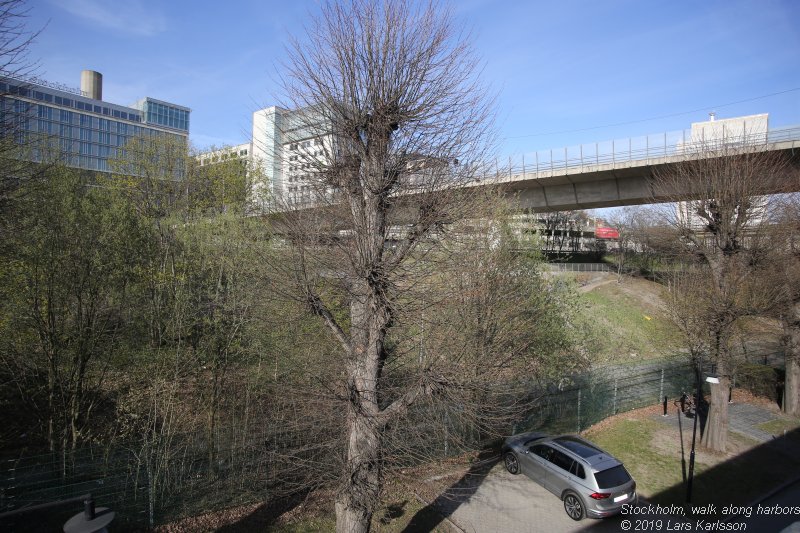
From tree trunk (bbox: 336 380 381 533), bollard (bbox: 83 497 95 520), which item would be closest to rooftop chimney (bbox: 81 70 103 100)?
tree trunk (bbox: 336 380 381 533)

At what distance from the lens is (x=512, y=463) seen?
12109 millimetres

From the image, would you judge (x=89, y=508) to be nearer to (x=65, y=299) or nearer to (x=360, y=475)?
(x=360, y=475)

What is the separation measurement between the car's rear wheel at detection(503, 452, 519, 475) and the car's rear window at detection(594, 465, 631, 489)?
2487 millimetres

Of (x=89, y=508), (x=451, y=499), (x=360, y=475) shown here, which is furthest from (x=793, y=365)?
(x=89, y=508)

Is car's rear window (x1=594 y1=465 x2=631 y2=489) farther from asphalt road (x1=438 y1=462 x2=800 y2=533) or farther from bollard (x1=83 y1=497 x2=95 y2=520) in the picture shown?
Result: bollard (x1=83 y1=497 x2=95 y2=520)

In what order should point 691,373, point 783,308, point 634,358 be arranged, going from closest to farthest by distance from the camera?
point 783,308
point 691,373
point 634,358

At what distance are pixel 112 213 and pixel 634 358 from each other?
970 inches

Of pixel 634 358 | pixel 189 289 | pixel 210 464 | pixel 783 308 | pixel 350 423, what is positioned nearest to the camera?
pixel 350 423

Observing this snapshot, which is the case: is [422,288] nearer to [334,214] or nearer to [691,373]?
[334,214]

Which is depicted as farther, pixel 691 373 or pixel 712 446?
pixel 691 373

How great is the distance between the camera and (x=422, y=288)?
6.96 m

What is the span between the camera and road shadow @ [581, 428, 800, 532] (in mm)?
10508

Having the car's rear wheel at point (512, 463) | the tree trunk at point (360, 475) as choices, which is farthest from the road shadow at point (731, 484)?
the tree trunk at point (360, 475)

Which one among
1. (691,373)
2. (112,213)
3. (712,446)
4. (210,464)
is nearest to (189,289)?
(112,213)
